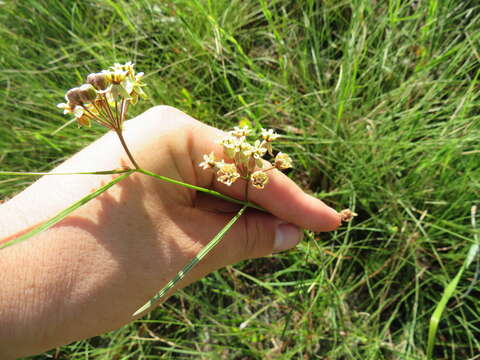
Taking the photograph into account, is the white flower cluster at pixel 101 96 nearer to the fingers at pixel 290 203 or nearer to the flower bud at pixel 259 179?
the flower bud at pixel 259 179

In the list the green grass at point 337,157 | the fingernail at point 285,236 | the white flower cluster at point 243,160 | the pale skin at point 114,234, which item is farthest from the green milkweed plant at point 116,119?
the green grass at point 337,157

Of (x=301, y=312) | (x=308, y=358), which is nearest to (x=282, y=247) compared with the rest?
(x=301, y=312)

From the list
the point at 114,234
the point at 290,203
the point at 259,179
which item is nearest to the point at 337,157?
the point at 290,203

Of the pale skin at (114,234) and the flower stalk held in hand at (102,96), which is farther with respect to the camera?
the pale skin at (114,234)

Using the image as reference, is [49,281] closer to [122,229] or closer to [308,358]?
[122,229]

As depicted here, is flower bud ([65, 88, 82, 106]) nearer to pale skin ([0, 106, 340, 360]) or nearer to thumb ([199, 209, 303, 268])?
pale skin ([0, 106, 340, 360])

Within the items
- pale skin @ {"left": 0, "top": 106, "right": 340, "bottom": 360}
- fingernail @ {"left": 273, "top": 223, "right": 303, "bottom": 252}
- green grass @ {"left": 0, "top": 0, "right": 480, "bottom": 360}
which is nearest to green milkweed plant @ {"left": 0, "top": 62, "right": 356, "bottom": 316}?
pale skin @ {"left": 0, "top": 106, "right": 340, "bottom": 360}
